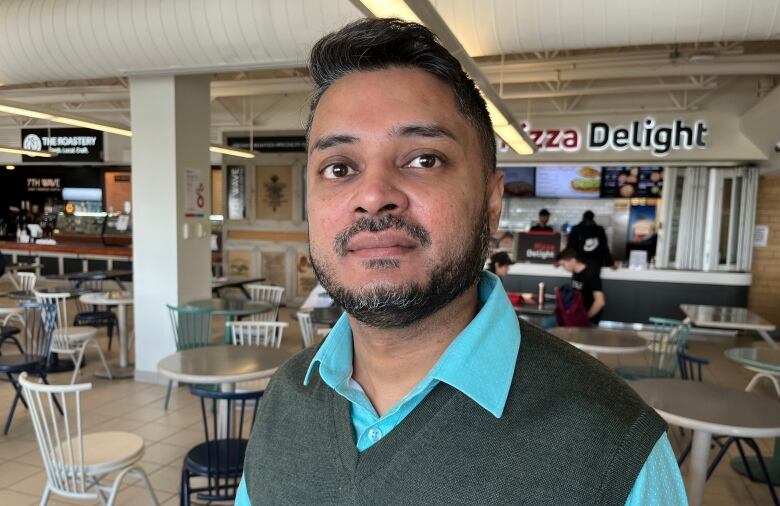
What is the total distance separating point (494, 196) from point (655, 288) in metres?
8.84

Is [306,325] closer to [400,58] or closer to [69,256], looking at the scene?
[400,58]

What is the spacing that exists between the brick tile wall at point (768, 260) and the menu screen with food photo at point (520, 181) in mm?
3647

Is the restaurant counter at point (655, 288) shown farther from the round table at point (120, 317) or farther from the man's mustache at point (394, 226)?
the man's mustache at point (394, 226)

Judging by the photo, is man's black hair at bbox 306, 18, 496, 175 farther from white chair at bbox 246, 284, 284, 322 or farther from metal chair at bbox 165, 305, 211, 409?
white chair at bbox 246, 284, 284, 322

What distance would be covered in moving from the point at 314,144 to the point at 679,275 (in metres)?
9.13

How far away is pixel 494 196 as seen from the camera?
1080 millimetres

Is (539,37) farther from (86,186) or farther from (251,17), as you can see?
(86,186)

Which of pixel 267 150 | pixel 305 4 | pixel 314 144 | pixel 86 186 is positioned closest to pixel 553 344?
pixel 314 144

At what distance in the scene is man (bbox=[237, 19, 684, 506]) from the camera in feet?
2.68

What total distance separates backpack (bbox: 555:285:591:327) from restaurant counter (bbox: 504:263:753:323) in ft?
11.9

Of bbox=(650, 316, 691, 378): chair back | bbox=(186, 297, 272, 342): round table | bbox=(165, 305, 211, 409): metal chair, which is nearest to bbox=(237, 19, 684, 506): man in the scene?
bbox=(650, 316, 691, 378): chair back

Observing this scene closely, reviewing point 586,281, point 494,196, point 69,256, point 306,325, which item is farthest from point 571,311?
point 69,256

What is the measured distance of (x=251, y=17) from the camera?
13.9 feet

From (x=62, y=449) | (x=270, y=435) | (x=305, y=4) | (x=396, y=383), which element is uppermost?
(x=305, y=4)
